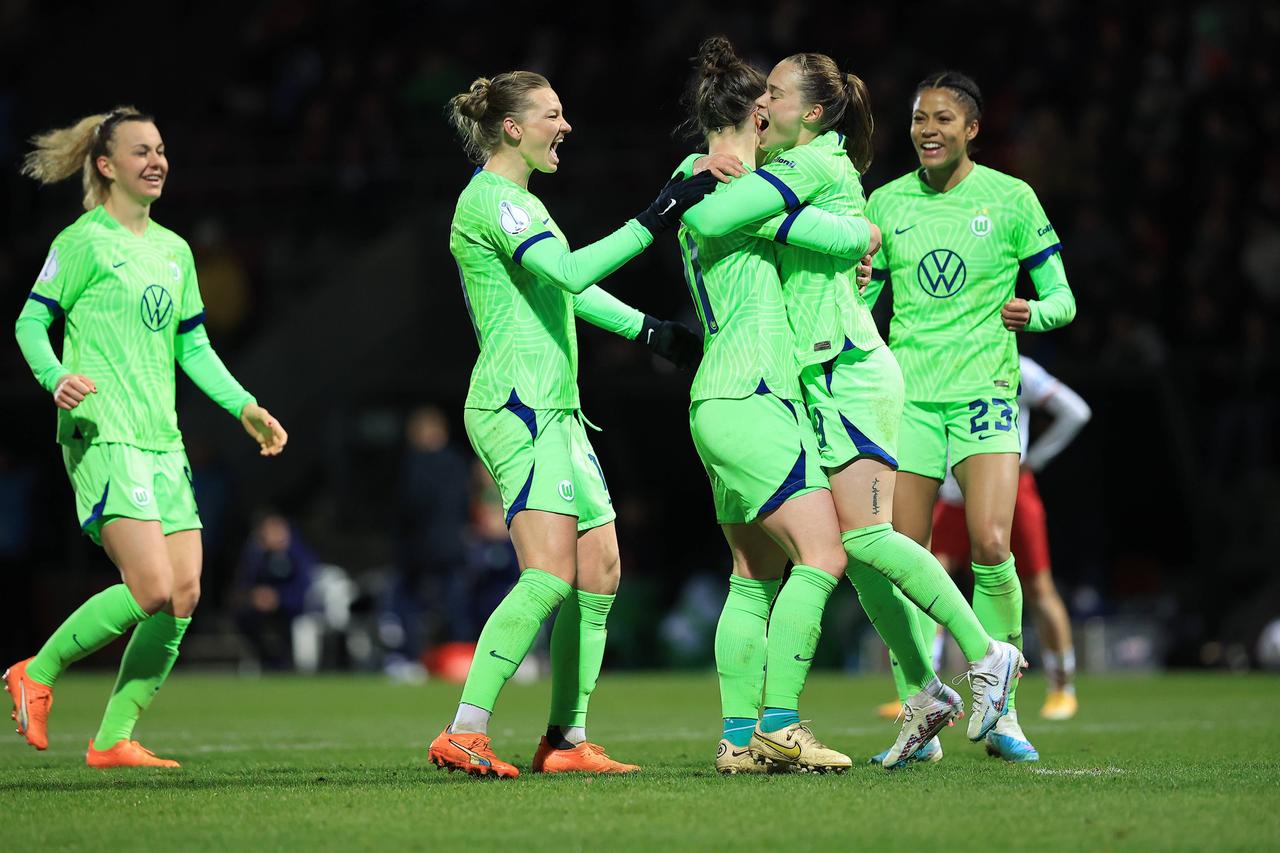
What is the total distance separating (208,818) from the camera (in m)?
5.46

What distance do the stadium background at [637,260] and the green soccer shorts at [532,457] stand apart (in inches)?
354

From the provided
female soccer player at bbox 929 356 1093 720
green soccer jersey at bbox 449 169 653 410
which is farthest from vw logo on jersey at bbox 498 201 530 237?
female soccer player at bbox 929 356 1093 720

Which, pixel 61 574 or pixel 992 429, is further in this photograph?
pixel 61 574

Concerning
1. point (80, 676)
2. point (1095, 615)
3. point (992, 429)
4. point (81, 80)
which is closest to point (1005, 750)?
point (992, 429)

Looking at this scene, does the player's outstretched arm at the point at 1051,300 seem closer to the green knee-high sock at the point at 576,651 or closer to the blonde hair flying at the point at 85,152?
the green knee-high sock at the point at 576,651

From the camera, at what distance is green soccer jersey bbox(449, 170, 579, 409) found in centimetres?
640

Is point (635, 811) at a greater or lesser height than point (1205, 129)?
lesser

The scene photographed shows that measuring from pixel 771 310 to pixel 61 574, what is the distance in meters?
13.0

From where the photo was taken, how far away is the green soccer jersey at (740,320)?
244 inches

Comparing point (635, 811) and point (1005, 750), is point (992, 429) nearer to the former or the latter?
point (1005, 750)

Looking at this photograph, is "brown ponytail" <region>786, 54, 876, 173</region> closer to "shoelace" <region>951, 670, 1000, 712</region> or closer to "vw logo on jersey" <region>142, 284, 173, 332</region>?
"shoelace" <region>951, 670, 1000, 712</region>

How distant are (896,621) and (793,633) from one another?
1.95 feet

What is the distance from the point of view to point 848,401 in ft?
21.0

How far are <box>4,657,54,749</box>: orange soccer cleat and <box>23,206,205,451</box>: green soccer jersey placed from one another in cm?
92
